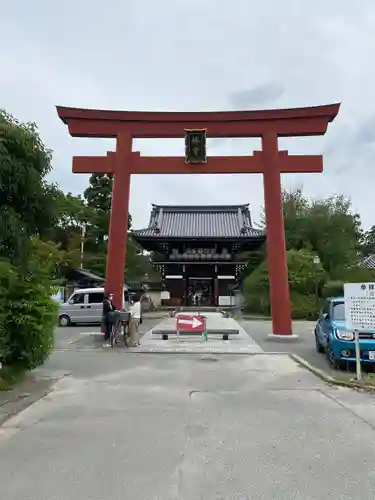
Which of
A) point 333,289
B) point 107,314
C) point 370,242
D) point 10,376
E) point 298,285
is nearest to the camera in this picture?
point 10,376

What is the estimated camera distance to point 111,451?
192 inches

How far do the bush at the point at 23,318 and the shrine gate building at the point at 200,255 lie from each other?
28.8m

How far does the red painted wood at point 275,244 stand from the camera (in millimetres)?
16688

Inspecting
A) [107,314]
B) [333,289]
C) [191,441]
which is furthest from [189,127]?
[333,289]

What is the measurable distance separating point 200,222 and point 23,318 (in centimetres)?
3435

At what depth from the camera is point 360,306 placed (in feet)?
30.2

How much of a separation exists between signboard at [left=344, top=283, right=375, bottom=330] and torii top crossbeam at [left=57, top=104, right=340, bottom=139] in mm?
9179

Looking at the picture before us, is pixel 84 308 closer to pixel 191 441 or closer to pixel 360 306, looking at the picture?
pixel 360 306

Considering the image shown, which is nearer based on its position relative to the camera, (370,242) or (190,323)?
(190,323)

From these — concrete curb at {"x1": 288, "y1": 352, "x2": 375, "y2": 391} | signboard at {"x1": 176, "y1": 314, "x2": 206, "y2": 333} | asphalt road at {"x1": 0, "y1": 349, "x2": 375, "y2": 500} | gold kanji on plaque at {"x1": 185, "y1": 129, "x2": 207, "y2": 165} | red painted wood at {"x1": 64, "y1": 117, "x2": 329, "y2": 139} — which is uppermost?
red painted wood at {"x1": 64, "y1": 117, "x2": 329, "y2": 139}

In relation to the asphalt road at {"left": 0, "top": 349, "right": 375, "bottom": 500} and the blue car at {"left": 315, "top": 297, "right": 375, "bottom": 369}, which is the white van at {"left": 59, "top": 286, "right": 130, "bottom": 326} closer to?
the blue car at {"left": 315, "top": 297, "right": 375, "bottom": 369}

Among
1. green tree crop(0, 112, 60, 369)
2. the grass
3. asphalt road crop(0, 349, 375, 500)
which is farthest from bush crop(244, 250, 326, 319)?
the grass

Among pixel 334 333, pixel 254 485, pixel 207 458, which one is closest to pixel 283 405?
pixel 207 458

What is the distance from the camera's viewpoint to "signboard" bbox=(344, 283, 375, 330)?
9064 mm
